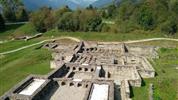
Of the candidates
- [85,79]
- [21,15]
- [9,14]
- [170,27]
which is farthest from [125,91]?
[21,15]

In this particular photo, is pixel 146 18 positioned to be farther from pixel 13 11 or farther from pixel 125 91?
pixel 13 11

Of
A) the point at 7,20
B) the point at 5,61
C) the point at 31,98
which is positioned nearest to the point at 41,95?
the point at 31,98

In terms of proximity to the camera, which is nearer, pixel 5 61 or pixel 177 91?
pixel 177 91

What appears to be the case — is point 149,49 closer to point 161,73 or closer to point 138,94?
point 161,73

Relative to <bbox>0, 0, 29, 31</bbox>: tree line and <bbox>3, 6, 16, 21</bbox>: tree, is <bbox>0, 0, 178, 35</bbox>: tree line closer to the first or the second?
<bbox>3, 6, 16, 21</bbox>: tree

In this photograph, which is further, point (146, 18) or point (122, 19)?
point (122, 19)

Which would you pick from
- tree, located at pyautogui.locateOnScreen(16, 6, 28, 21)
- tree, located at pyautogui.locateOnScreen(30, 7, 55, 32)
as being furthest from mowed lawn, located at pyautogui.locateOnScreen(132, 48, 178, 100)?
tree, located at pyautogui.locateOnScreen(16, 6, 28, 21)
